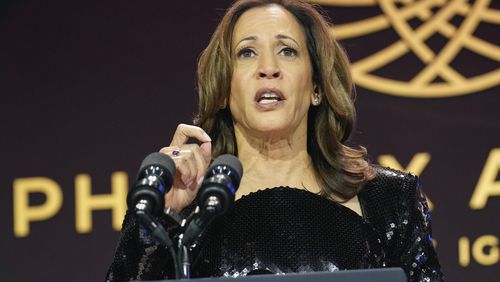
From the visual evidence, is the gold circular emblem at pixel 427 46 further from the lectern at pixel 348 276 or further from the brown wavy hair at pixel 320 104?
the lectern at pixel 348 276

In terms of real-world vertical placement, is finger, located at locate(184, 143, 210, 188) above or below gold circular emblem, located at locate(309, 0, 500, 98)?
below

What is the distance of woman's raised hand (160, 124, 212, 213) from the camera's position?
5.89ft

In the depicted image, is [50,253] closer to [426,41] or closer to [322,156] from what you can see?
[322,156]

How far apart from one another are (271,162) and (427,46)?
137 cm

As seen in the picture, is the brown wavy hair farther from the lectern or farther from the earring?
the lectern

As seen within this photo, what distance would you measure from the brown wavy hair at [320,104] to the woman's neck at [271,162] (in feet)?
0.12

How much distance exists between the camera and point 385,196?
2.06m

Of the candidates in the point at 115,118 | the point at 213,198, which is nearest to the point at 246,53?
the point at 213,198

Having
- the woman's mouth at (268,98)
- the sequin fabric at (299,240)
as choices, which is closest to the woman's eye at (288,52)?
the woman's mouth at (268,98)

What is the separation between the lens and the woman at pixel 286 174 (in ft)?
6.27

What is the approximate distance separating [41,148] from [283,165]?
1297 millimetres

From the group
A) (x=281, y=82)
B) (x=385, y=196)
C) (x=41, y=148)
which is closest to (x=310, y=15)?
(x=281, y=82)

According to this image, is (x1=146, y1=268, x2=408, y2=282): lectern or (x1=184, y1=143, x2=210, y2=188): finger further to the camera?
(x1=184, y1=143, x2=210, y2=188): finger

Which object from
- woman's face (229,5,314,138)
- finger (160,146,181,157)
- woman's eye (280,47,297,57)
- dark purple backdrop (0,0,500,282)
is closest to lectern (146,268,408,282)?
finger (160,146,181,157)
